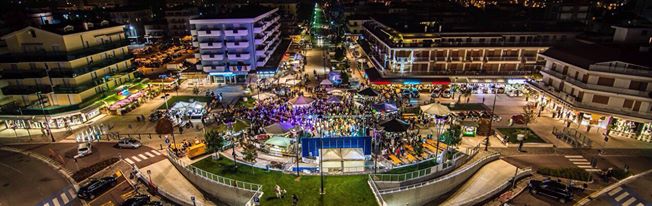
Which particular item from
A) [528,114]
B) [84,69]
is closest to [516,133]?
[528,114]

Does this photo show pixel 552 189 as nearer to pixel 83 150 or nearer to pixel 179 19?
pixel 83 150

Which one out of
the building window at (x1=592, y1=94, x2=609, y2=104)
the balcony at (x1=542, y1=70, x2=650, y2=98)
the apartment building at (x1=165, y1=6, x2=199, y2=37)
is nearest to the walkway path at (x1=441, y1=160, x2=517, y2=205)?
the balcony at (x1=542, y1=70, x2=650, y2=98)

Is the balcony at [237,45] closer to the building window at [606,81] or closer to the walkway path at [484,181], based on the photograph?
the walkway path at [484,181]

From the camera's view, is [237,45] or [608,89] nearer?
[608,89]

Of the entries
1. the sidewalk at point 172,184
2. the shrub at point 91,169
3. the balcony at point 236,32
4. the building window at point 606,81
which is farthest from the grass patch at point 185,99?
the building window at point 606,81

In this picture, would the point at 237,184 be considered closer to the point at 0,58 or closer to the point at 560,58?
the point at 0,58

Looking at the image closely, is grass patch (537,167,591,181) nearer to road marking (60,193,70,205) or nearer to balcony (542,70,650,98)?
balcony (542,70,650,98)

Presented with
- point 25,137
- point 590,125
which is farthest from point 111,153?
point 590,125
